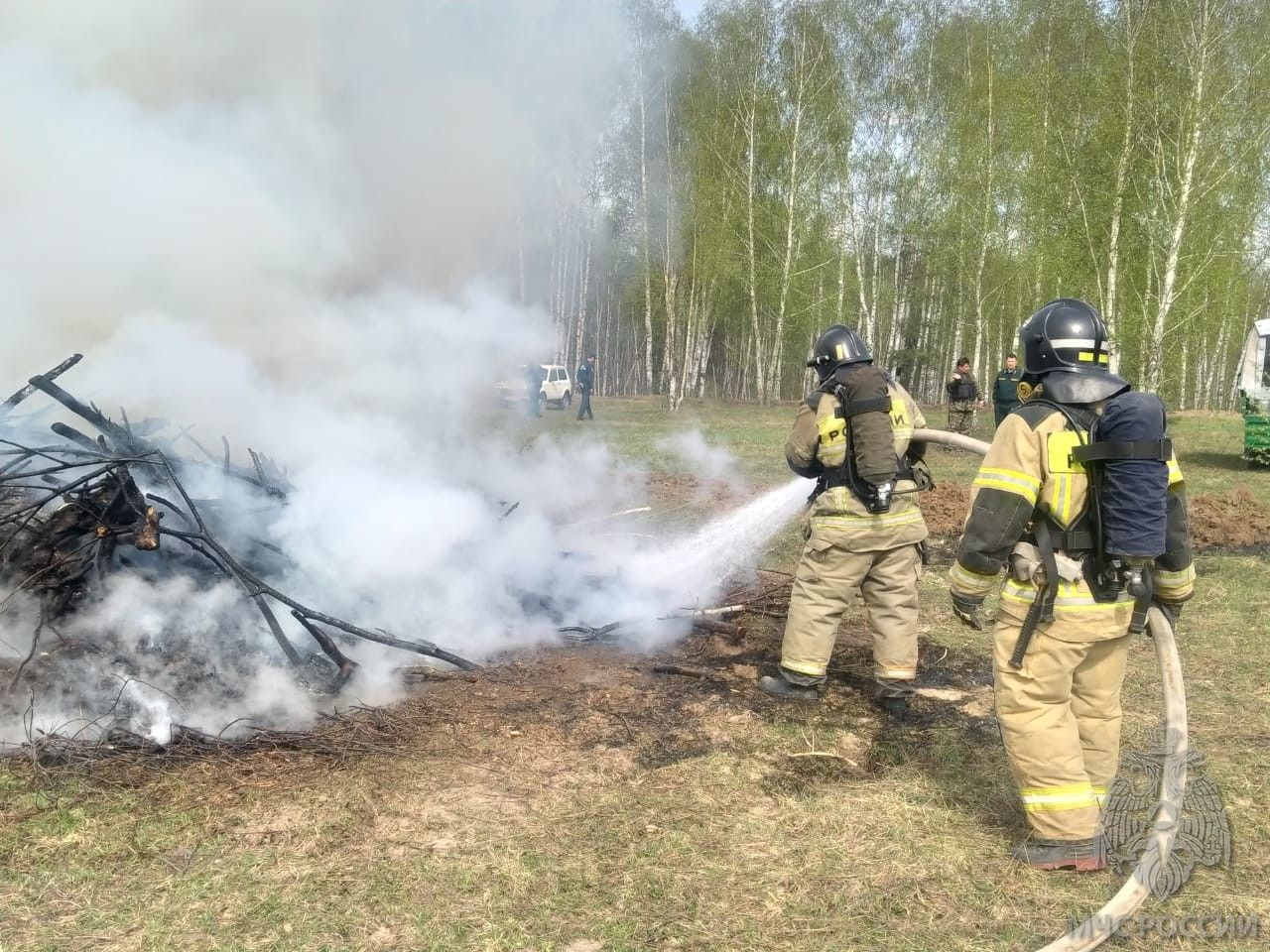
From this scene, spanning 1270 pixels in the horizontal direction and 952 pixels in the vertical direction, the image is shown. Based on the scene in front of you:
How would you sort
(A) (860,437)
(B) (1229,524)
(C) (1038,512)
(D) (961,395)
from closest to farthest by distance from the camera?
1. (C) (1038,512)
2. (A) (860,437)
3. (B) (1229,524)
4. (D) (961,395)

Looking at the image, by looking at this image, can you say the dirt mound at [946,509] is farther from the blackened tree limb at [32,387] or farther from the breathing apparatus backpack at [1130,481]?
the blackened tree limb at [32,387]

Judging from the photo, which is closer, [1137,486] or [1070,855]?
[1137,486]

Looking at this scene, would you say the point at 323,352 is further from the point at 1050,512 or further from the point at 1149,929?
the point at 1149,929

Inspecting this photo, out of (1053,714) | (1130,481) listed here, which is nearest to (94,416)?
(1053,714)

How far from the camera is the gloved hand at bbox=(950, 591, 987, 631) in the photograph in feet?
11.3

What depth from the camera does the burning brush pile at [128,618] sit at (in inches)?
165

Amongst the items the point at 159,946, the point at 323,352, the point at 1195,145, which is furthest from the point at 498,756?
the point at 1195,145

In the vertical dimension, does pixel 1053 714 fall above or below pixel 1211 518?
above

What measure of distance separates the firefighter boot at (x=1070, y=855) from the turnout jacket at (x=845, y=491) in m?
1.84

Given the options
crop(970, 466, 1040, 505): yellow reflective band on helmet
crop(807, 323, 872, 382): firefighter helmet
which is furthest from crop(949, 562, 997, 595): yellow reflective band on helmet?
crop(807, 323, 872, 382): firefighter helmet

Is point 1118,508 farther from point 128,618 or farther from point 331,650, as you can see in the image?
point 128,618

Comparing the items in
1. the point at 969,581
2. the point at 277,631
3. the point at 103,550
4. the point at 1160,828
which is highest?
the point at 969,581

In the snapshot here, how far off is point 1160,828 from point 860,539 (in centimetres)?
202

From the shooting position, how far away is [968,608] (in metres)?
3.48
